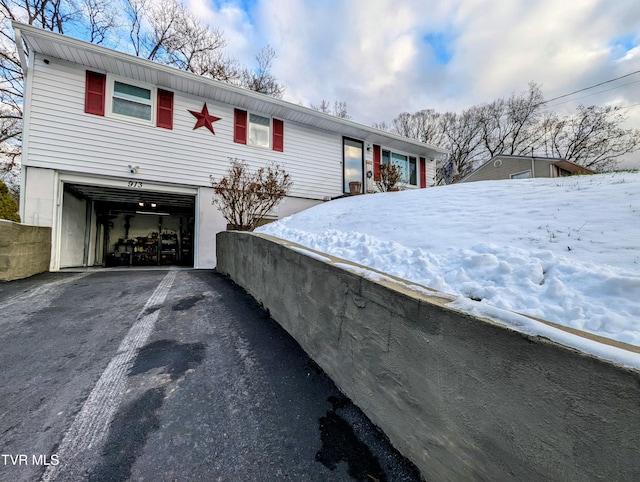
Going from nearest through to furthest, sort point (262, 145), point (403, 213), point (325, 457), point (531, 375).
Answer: point (531, 375)
point (325, 457)
point (403, 213)
point (262, 145)

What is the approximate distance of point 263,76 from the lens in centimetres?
1507

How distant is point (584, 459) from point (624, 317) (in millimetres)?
658

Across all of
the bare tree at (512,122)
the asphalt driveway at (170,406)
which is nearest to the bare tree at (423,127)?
the bare tree at (512,122)

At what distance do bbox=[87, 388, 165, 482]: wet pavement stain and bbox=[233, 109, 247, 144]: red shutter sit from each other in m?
7.90

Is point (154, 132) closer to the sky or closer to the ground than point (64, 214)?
closer to the sky

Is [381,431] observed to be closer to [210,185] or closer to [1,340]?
[1,340]

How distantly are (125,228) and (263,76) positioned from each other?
453 inches

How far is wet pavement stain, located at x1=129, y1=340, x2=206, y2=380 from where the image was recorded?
2.31m

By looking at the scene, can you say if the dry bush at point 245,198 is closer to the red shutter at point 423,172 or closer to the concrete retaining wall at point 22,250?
the concrete retaining wall at point 22,250

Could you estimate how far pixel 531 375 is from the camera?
98cm

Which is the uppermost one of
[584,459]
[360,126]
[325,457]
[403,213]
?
[360,126]

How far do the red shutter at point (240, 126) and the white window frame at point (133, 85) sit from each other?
7.14 feet

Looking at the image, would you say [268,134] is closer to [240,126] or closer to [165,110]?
[240,126]

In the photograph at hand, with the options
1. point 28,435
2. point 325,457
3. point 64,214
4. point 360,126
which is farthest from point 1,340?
point 360,126
